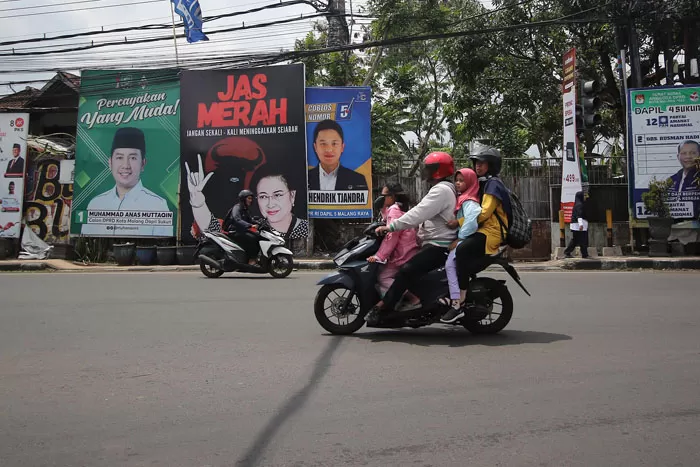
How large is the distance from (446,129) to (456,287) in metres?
30.6

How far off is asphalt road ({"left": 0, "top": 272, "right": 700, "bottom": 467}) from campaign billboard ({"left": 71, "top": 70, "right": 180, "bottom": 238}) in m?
13.0

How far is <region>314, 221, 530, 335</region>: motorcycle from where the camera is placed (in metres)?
6.66

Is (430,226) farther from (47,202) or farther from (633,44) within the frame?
(47,202)

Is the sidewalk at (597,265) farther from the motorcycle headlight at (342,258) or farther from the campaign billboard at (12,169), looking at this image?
the motorcycle headlight at (342,258)

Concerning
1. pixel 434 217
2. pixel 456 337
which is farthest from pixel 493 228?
pixel 456 337

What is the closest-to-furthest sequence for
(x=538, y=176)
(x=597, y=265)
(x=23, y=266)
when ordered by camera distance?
(x=597, y=265) → (x=23, y=266) → (x=538, y=176)

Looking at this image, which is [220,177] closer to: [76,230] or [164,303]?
[76,230]

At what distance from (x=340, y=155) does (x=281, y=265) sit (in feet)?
23.2

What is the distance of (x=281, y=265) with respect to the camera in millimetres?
14328

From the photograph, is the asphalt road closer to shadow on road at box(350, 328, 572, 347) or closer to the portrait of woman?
shadow on road at box(350, 328, 572, 347)

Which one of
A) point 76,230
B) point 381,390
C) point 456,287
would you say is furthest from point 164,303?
point 76,230

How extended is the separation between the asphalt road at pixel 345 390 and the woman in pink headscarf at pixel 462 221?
0.43 metres

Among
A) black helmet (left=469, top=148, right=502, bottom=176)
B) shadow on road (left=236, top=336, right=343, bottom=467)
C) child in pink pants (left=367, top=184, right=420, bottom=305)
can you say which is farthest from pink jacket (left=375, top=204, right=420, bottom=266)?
shadow on road (left=236, top=336, right=343, bottom=467)

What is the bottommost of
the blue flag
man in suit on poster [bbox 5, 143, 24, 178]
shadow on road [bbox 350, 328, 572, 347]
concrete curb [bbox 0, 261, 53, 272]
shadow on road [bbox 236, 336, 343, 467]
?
shadow on road [bbox 236, 336, 343, 467]
